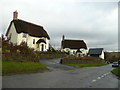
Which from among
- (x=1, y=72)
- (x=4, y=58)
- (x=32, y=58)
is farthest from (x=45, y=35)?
(x=1, y=72)

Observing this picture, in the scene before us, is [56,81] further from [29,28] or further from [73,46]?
[73,46]

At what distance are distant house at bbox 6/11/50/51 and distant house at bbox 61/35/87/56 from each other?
21087 millimetres

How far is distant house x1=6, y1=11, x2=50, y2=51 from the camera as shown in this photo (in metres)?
47.9

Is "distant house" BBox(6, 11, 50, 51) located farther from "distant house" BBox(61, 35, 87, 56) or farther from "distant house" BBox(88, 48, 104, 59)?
Result: "distant house" BBox(88, 48, 104, 59)

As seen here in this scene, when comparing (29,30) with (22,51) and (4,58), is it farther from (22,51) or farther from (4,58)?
(4,58)

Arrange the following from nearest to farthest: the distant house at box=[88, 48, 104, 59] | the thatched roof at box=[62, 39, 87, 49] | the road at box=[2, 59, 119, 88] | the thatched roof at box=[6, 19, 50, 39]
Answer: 1. the road at box=[2, 59, 119, 88]
2. the thatched roof at box=[6, 19, 50, 39]
3. the thatched roof at box=[62, 39, 87, 49]
4. the distant house at box=[88, 48, 104, 59]

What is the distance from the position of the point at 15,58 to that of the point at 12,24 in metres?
30.7

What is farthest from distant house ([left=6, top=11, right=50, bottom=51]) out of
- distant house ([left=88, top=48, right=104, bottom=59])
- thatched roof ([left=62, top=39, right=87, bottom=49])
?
distant house ([left=88, top=48, right=104, bottom=59])

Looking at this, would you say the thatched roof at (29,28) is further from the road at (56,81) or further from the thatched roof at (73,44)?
the road at (56,81)

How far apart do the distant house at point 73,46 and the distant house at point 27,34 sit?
21087 millimetres

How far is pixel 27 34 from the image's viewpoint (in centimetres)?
5031

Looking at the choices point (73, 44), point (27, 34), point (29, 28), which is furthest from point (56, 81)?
point (73, 44)

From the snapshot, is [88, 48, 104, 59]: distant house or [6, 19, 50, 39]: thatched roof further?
[88, 48, 104, 59]: distant house

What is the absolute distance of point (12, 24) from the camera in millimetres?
49188
